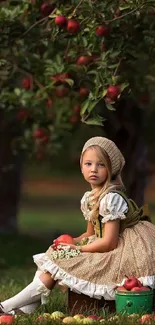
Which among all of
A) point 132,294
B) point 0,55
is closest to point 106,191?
Answer: point 132,294

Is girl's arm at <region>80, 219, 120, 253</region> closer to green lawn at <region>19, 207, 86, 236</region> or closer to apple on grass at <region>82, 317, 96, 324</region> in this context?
apple on grass at <region>82, 317, 96, 324</region>

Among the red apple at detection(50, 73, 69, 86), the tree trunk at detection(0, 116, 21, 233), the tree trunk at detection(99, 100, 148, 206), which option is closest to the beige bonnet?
the red apple at detection(50, 73, 69, 86)

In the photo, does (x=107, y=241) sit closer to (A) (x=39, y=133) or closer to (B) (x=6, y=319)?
(B) (x=6, y=319)

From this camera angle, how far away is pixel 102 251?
745 centimetres

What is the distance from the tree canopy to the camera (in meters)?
8.80

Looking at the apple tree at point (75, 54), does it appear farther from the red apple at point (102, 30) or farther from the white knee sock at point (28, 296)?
the white knee sock at point (28, 296)

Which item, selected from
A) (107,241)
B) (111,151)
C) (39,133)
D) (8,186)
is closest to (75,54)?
(39,133)

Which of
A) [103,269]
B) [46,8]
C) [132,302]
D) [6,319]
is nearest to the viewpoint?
[6,319]

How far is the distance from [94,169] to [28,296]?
1.00 meters

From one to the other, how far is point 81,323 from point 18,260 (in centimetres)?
Result: 581

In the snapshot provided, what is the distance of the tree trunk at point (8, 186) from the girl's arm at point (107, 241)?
9.05 metres

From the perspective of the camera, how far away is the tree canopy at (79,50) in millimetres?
8797

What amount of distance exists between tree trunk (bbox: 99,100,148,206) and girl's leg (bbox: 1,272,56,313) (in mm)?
5360

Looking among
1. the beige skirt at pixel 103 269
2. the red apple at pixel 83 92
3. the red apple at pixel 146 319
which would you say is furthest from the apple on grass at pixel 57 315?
the red apple at pixel 83 92
